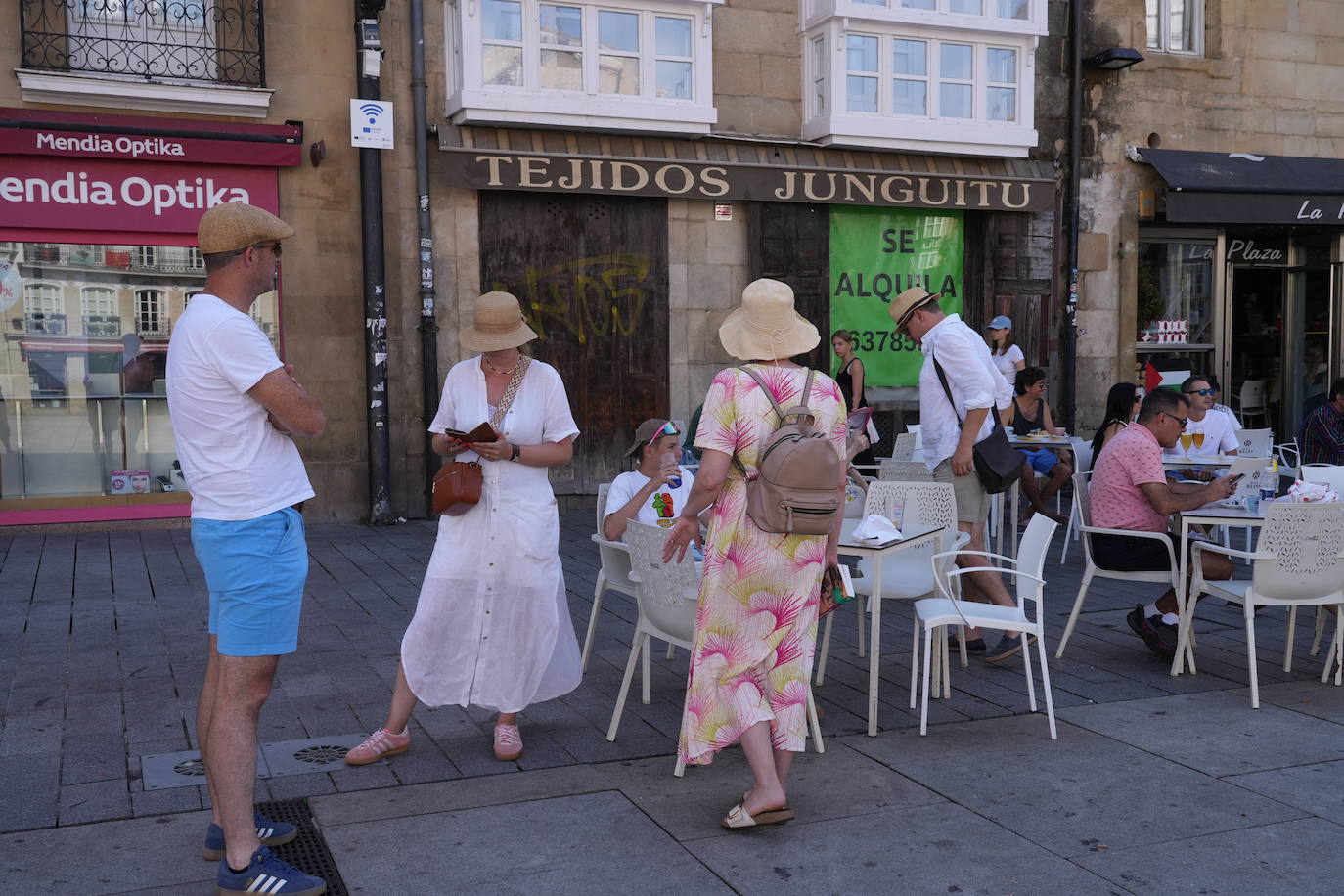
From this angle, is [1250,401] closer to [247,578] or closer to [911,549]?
[911,549]

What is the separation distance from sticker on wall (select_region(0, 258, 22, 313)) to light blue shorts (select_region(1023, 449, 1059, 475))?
860 cm

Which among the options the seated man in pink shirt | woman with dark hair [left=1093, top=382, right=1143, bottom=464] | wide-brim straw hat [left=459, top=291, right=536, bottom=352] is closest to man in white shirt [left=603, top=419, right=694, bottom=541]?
wide-brim straw hat [left=459, top=291, right=536, bottom=352]

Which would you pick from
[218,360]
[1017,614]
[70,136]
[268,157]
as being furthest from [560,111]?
[218,360]

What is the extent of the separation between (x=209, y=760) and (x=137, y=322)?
28.4ft

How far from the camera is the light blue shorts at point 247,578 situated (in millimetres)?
3523

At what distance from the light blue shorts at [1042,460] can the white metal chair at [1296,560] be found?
182 inches

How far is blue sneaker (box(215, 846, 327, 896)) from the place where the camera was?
3.48m

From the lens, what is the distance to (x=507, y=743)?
4.80m

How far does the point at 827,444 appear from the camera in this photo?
4016mm

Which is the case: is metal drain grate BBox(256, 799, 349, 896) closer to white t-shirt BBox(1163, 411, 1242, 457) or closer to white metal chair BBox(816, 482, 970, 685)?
white metal chair BBox(816, 482, 970, 685)

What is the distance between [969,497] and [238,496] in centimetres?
411

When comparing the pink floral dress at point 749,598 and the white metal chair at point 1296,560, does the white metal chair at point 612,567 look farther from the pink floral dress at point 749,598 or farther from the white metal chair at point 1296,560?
the white metal chair at point 1296,560

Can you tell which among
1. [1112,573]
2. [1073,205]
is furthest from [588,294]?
[1112,573]

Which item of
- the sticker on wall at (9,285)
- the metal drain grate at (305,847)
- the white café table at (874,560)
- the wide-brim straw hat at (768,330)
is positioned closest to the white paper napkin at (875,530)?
the white café table at (874,560)
